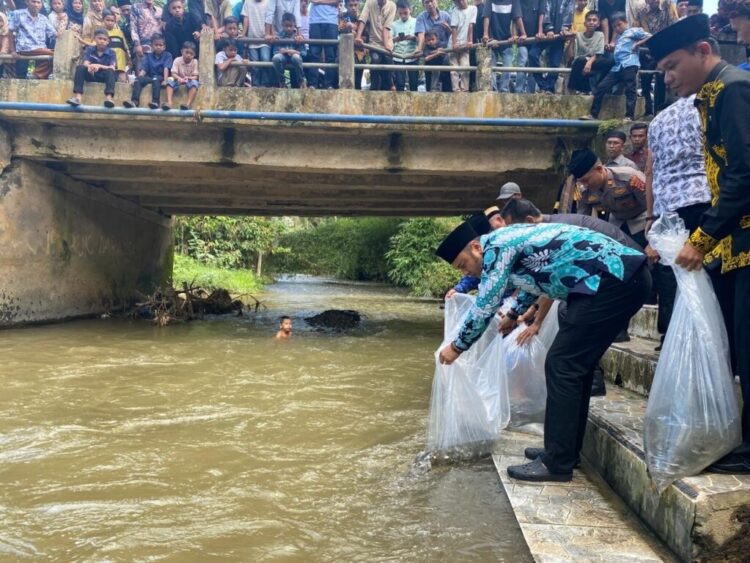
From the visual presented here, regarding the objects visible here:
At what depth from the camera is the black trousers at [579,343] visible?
266cm

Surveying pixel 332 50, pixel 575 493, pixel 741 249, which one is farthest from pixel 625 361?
pixel 332 50

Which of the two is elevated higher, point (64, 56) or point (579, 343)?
point (64, 56)

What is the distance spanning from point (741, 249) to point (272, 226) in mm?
23991

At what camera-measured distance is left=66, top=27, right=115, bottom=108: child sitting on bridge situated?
7.95m

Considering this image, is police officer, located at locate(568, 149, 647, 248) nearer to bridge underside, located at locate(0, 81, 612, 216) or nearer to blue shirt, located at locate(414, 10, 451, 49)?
bridge underside, located at locate(0, 81, 612, 216)

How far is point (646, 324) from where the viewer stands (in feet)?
16.7

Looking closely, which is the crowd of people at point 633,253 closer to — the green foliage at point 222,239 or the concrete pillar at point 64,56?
the concrete pillar at point 64,56

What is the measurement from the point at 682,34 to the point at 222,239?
2153 centimetres

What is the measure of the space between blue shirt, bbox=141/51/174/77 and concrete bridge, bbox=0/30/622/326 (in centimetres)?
48

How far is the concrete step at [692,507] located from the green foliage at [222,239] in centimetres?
2055

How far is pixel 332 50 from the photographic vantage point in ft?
29.4

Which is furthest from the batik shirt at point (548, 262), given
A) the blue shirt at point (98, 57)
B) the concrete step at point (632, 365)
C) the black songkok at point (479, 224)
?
the blue shirt at point (98, 57)

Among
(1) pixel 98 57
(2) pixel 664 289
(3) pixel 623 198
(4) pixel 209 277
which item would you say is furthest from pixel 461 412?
(4) pixel 209 277

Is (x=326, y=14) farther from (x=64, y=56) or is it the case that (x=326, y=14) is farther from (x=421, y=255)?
(x=421, y=255)
